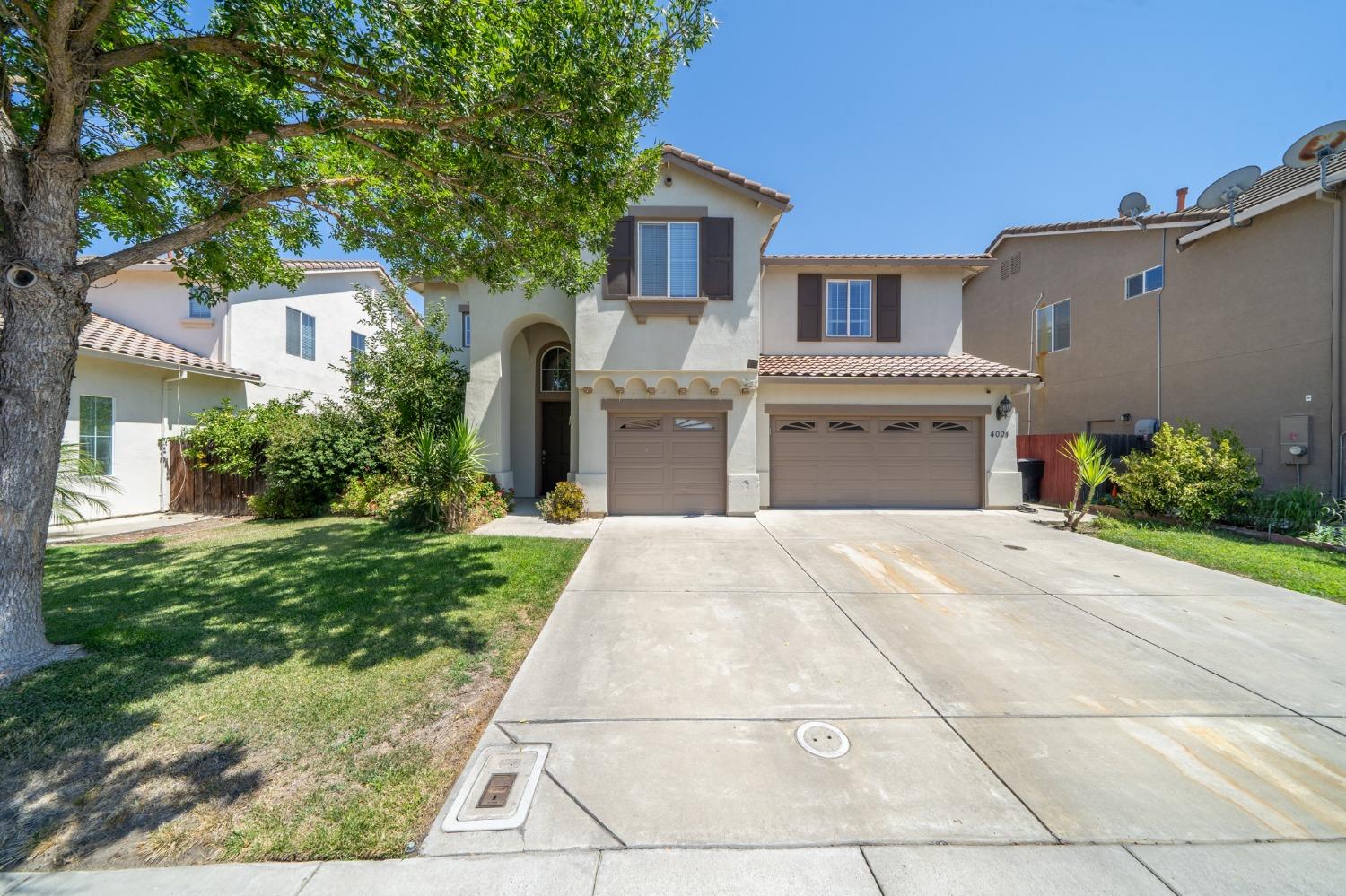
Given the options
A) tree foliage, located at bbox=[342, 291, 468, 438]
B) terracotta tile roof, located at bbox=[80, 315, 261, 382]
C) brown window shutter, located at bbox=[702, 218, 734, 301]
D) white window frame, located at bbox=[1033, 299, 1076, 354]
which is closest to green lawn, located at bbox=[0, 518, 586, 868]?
tree foliage, located at bbox=[342, 291, 468, 438]

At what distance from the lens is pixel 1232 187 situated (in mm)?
11219

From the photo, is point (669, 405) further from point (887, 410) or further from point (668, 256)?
point (887, 410)

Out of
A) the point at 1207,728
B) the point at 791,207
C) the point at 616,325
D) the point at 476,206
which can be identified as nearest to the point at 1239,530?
the point at 1207,728

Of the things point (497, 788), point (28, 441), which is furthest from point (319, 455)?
point (497, 788)

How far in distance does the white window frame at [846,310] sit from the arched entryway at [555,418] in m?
7.09

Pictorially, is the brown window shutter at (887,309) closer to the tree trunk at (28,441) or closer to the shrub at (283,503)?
the tree trunk at (28,441)

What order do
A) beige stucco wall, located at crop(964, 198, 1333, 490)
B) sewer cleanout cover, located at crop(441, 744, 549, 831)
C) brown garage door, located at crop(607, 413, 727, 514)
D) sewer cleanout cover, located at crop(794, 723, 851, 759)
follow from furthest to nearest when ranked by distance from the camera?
brown garage door, located at crop(607, 413, 727, 514) < beige stucco wall, located at crop(964, 198, 1333, 490) < sewer cleanout cover, located at crop(794, 723, 851, 759) < sewer cleanout cover, located at crop(441, 744, 549, 831)

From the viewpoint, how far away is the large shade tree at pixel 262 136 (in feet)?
12.9

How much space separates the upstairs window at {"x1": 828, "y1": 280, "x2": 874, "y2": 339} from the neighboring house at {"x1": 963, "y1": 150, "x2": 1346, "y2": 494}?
307 inches

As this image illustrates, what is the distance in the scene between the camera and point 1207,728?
3326 millimetres

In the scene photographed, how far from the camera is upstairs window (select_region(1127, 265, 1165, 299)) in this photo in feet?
42.9

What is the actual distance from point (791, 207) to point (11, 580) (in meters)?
12.4

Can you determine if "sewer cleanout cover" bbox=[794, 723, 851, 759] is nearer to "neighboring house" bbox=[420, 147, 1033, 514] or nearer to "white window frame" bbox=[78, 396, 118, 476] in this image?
"neighboring house" bbox=[420, 147, 1033, 514]

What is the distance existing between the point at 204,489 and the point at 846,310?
54.6 feet
